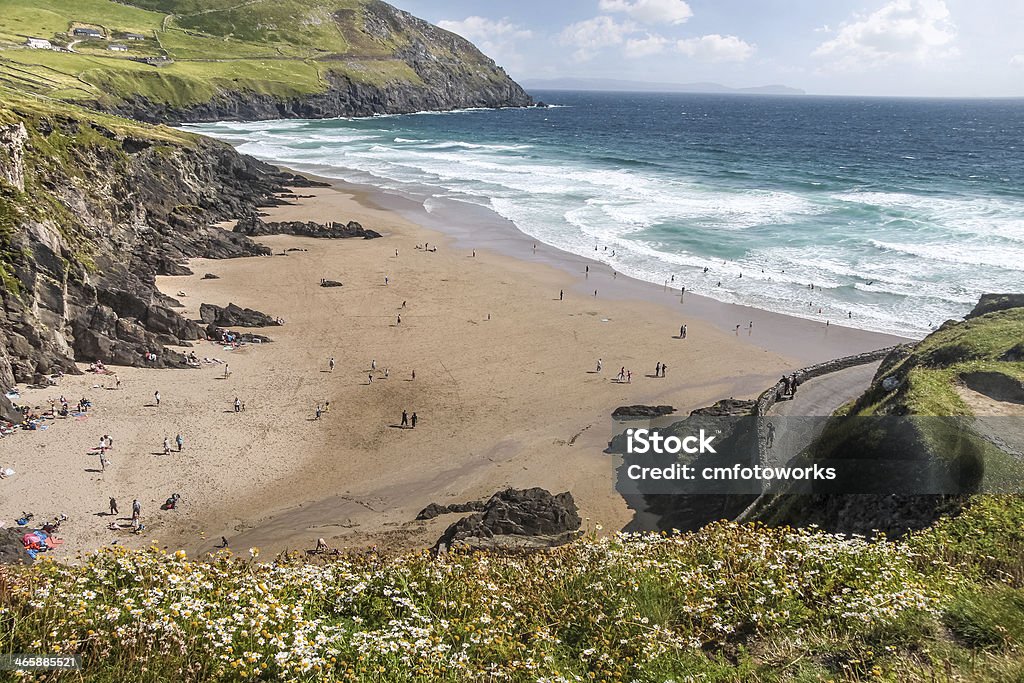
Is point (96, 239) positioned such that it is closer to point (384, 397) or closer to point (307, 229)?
point (307, 229)

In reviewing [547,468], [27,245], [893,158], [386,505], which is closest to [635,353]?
[547,468]

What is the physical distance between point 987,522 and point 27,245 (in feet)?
110

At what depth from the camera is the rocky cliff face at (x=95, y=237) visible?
93.6 feet

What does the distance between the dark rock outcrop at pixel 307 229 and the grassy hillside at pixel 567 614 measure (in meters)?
47.9

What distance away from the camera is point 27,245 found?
29016 millimetres

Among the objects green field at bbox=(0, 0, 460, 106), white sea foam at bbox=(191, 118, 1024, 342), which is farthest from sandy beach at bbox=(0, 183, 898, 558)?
green field at bbox=(0, 0, 460, 106)

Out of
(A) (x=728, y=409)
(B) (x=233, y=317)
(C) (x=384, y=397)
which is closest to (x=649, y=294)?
(A) (x=728, y=409)

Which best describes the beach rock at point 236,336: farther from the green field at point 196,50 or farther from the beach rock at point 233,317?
the green field at point 196,50

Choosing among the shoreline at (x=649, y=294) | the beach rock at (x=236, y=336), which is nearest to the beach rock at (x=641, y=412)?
the shoreline at (x=649, y=294)

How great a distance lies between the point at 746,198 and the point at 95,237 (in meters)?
58.3

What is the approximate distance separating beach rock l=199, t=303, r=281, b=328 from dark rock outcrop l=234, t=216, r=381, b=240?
18.7 meters

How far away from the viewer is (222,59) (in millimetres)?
151750

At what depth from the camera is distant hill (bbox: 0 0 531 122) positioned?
108062mm

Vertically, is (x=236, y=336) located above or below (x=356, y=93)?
below
